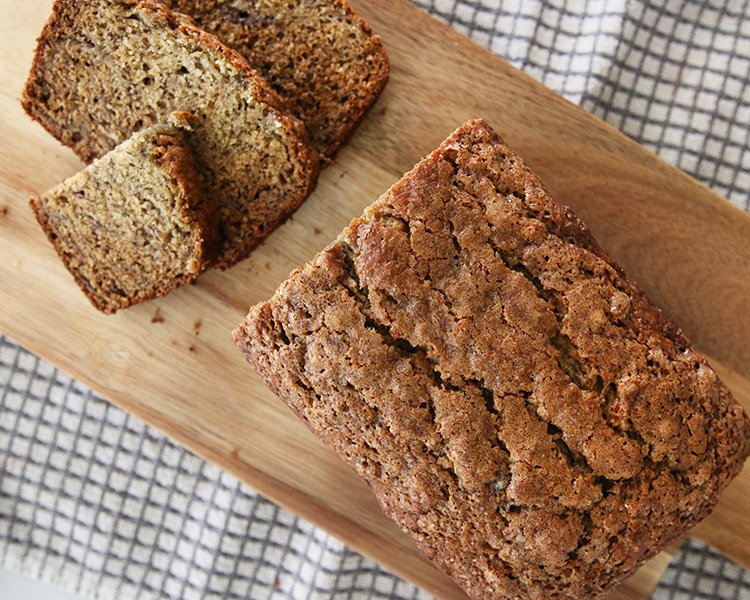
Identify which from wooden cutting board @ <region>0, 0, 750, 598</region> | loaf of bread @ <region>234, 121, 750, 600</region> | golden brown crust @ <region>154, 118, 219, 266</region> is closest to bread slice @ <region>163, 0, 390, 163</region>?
wooden cutting board @ <region>0, 0, 750, 598</region>

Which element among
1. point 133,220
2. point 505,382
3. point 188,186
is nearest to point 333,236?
point 188,186

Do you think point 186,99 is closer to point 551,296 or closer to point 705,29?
point 551,296

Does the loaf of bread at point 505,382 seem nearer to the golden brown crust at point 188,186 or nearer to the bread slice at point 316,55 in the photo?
the golden brown crust at point 188,186

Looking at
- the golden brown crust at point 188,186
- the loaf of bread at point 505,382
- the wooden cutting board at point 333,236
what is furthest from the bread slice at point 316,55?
the loaf of bread at point 505,382

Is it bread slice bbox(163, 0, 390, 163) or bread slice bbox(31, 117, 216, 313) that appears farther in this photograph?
bread slice bbox(163, 0, 390, 163)

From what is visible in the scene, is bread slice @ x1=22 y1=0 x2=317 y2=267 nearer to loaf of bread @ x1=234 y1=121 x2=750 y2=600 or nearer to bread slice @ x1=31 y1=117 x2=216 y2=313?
bread slice @ x1=31 y1=117 x2=216 y2=313

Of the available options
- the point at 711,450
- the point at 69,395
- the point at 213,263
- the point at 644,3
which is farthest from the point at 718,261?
the point at 69,395
